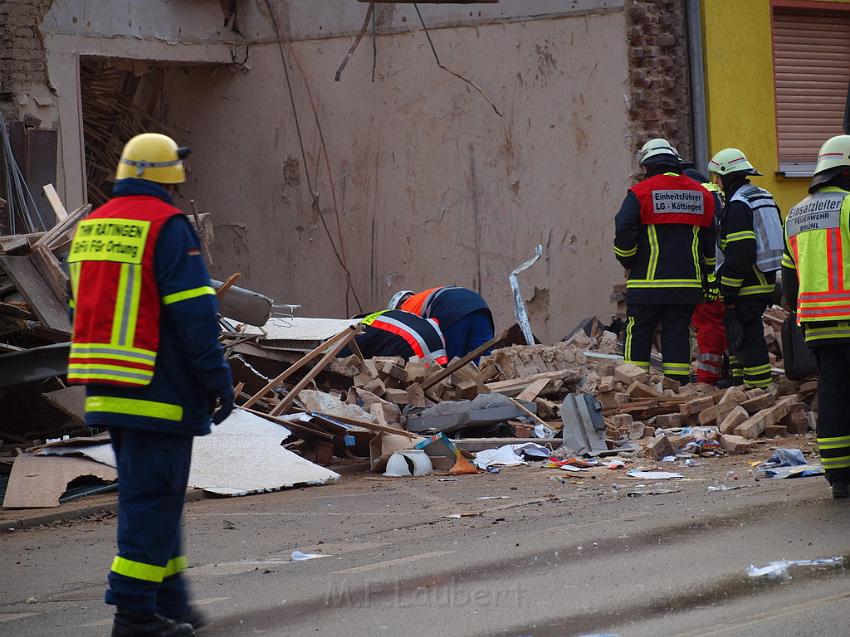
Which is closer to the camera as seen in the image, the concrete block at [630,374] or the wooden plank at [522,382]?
the concrete block at [630,374]

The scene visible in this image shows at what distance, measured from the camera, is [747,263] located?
33.8 ft

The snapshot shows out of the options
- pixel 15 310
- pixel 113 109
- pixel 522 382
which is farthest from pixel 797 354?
pixel 113 109

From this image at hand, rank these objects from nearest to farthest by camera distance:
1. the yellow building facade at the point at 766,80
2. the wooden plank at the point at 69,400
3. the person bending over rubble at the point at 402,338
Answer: the wooden plank at the point at 69,400, the person bending over rubble at the point at 402,338, the yellow building facade at the point at 766,80

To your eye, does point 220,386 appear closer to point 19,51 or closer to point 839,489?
point 839,489

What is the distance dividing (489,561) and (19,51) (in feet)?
27.3

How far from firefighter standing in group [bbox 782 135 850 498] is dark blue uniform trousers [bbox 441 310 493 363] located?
443 centimetres

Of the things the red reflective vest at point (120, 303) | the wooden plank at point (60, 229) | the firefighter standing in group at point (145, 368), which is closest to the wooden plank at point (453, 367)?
the wooden plank at point (60, 229)

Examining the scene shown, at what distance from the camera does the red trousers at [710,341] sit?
1098 cm

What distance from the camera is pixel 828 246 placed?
6605mm

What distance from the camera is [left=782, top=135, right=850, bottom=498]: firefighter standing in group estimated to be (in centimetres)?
654

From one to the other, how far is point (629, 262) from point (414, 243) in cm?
396

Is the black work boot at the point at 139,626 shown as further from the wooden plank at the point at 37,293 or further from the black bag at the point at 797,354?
the black bag at the point at 797,354

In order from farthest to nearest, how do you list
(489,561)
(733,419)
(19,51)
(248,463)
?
1. (19,51)
2. (733,419)
3. (248,463)
4. (489,561)

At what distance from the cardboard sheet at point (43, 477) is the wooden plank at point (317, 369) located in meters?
1.43
